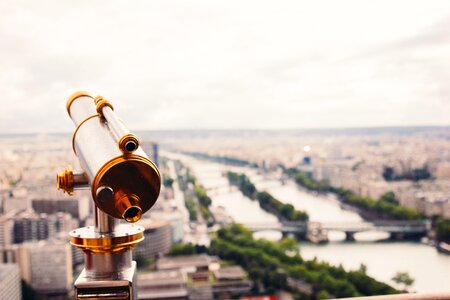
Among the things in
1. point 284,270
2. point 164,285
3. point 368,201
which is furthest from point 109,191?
point 368,201

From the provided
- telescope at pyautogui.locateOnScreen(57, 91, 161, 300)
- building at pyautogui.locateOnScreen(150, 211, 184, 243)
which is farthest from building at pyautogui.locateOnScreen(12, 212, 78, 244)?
telescope at pyautogui.locateOnScreen(57, 91, 161, 300)

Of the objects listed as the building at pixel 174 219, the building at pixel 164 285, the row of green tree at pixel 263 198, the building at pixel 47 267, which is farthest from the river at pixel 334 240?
the building at pixel 47 267

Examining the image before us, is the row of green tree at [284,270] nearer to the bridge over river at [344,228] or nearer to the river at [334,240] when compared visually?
the river at [334,240]

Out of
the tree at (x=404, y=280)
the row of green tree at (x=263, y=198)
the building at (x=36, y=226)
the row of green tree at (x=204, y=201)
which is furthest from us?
the row of green tree at (x=263, y=198)

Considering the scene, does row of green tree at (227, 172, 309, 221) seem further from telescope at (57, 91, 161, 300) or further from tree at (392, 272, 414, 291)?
telescope at (57, 91, 161, 300)

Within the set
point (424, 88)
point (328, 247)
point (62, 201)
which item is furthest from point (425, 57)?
point (62, 201)

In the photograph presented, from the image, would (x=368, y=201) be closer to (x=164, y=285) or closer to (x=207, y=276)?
(x=207, y=276)
